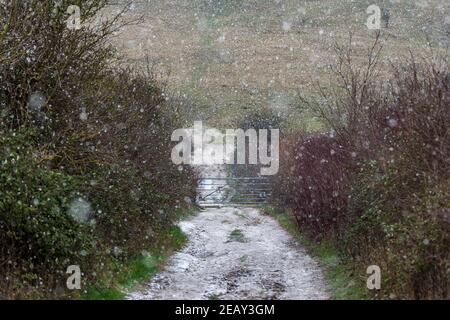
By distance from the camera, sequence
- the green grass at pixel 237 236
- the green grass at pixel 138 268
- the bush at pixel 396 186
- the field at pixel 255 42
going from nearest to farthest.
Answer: the bush at pixel 396 186 < the green grass at pixel 138 268 < the green grass at pixel 237 236 < the field at pixel 255 42

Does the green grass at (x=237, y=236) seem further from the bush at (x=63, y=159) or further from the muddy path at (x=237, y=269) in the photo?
the bush at (x=63, y=159)

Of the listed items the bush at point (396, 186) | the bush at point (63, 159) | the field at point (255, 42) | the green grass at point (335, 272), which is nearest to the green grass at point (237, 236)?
the green grass at point (335, 272)

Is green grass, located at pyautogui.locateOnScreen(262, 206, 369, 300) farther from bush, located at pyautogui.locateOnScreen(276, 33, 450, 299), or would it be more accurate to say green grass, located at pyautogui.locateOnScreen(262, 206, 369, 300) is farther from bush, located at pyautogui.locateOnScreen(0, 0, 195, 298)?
bush, located at pyautogui.locateOnScreen(0, 0, 195, 298)

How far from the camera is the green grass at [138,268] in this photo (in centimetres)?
1014

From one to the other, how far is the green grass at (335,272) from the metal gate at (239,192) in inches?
537

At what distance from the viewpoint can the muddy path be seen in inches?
446

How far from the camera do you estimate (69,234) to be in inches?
367

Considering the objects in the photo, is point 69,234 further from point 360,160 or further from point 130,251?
point 360,160

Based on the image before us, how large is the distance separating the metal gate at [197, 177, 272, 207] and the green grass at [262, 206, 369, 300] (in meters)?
13.6

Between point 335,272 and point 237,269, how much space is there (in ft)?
8.17

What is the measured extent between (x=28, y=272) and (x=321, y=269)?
730cm

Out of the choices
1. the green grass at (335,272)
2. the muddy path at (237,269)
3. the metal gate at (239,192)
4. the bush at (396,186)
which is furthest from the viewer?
the metal gate at (239,192)


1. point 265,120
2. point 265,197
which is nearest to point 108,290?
point 265,197

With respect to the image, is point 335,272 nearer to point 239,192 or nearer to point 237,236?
point 237,236
